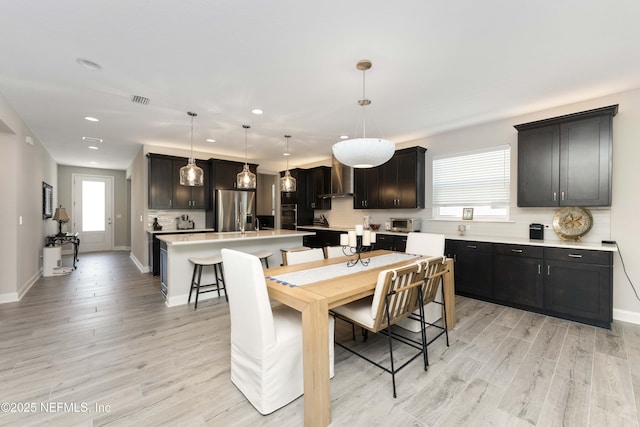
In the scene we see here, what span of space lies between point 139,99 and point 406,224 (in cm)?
432

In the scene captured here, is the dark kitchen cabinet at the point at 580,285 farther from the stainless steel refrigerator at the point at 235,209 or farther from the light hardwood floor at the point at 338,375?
the stainless steel refrigerator at the point at 235,209

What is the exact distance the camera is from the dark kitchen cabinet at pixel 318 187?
686 cm

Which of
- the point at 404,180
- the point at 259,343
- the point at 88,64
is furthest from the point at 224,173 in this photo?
the point at 259,343

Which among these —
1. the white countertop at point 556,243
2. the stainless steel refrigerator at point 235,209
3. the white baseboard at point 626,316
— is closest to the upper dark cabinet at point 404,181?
the white countertop at point 556,243

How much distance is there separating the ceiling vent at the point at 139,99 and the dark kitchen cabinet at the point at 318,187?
13.5 feet

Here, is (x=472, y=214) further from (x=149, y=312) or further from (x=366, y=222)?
(x=149, y=312)

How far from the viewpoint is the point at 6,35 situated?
6.89 feet

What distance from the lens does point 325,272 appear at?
2432mm

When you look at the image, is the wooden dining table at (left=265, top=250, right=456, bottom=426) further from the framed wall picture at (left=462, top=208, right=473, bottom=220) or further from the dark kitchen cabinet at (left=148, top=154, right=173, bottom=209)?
the dark kitchen cabinet at (left=148, top=154, right=173, bottom=209)

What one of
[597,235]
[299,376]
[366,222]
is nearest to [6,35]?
[299,376]

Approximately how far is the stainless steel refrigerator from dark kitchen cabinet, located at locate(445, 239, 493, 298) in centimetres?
417

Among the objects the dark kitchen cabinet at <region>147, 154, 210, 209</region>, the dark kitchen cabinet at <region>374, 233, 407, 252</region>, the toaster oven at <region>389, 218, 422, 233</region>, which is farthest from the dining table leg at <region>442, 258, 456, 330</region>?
the dark kitchen cabinet at <region>147, 154, 210, 209</region>

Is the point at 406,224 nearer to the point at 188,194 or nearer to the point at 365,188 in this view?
the point at 365,188

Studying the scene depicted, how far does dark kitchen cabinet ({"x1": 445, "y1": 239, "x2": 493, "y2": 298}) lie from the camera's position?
12.6ft
